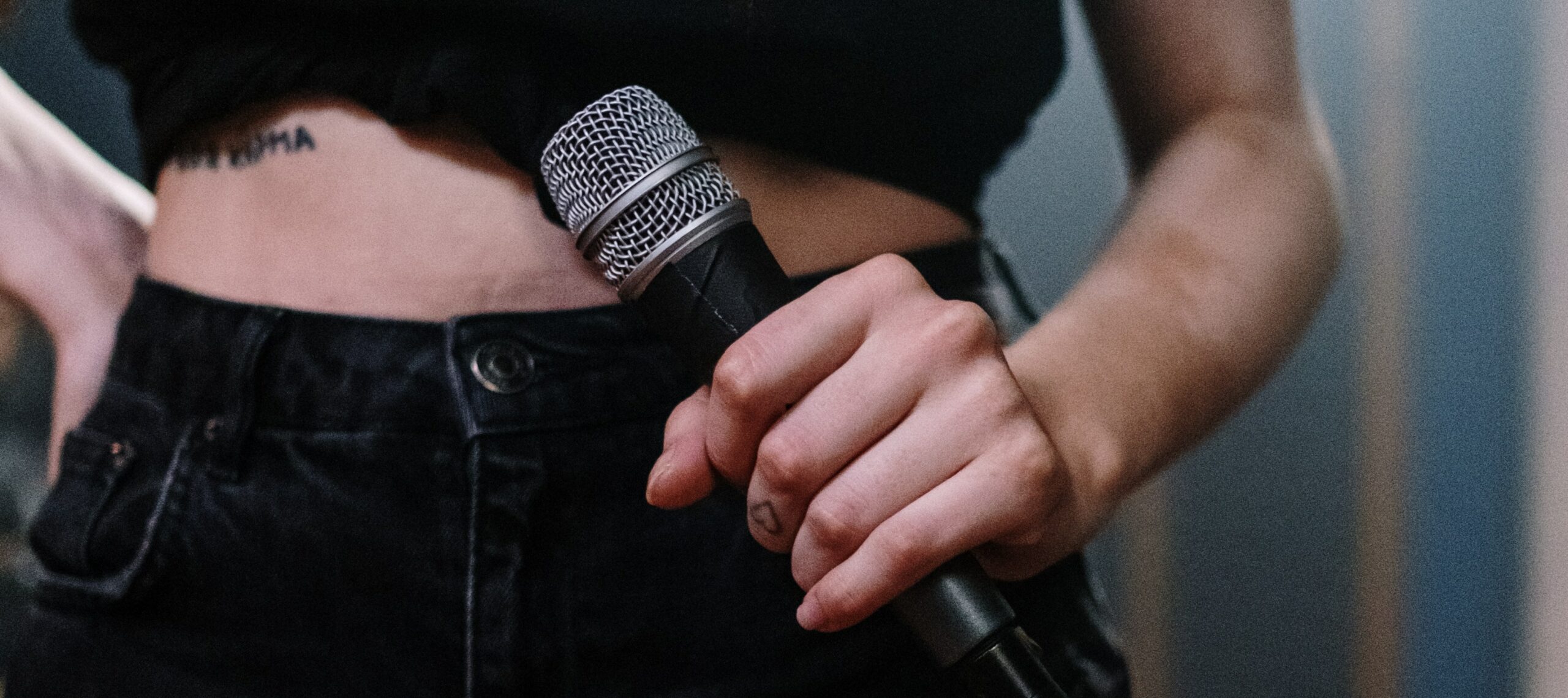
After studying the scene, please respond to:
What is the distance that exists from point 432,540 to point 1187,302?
46cm

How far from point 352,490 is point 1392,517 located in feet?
5.25

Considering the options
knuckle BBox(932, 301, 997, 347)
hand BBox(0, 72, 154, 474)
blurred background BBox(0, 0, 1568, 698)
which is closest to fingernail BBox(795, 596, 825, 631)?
knuckle BBox(932, 301, 997, 347)

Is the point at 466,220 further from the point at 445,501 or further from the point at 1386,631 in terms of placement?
the point at 1386,631

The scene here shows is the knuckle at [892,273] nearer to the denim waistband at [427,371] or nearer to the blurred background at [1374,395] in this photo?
the denim waistband at [427,371]

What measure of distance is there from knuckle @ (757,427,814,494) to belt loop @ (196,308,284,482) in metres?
0.34

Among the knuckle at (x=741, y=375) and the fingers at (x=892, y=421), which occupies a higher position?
the knuckle at (x=741, y=375)

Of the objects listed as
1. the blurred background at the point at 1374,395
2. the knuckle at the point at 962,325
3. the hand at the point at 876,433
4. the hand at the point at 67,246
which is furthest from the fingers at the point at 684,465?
the blurred background at the point at 1374,395

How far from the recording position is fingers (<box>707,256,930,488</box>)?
1.19 feet

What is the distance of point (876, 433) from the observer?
0.38 metres

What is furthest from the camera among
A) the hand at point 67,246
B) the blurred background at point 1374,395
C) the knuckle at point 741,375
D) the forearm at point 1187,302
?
the blurred background at point 1374,395

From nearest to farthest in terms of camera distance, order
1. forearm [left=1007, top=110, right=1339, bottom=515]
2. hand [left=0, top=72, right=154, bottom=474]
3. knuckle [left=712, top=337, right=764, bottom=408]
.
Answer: knuckle [left=712, top=337, right=764, bottom=408], forearm [left=1007, top=110, right=1339, bottom=515], hand [left=0, top=72, right=154, bottom=474]

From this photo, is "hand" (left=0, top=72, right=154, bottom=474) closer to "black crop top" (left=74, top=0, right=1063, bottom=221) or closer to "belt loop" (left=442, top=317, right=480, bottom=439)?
"black crop top" (left=74, top=0, right=1063, bottom=221)

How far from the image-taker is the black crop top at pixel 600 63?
21.0 inches

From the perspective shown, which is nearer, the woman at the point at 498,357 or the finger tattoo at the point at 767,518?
the finger tattoo at the point at 767,518
